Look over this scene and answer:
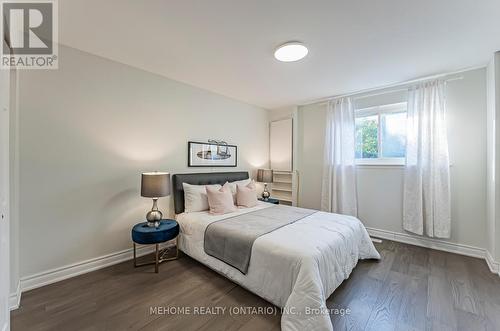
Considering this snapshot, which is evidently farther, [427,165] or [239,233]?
[427,165]

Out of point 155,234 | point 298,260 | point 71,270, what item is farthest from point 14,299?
point 298,260

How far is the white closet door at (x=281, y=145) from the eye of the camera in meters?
4.46

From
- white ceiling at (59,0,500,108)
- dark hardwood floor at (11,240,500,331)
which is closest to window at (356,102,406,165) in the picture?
white ceiling at (59,0,500,108)

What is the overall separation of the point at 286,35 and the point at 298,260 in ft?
6.77

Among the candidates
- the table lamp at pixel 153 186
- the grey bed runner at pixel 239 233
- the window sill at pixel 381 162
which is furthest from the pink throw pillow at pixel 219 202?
the window sill at pixel 381 162

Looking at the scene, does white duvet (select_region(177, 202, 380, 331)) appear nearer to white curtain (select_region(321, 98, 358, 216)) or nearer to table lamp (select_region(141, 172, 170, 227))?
table lamp (select_region(141, 172, 170, 227))

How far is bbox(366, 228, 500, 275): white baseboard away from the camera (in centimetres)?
245

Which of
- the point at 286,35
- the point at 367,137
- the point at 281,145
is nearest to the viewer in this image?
the point at 286,35

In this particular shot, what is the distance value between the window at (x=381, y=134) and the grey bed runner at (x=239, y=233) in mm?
1789

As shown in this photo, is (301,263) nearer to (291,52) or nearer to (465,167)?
(291,52)

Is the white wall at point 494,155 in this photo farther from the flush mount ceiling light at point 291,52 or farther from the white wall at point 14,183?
the white wall at point 14,183

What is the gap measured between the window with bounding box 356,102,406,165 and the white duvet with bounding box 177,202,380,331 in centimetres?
158

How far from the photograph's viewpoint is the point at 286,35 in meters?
1.97

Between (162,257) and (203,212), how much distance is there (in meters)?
0.77
